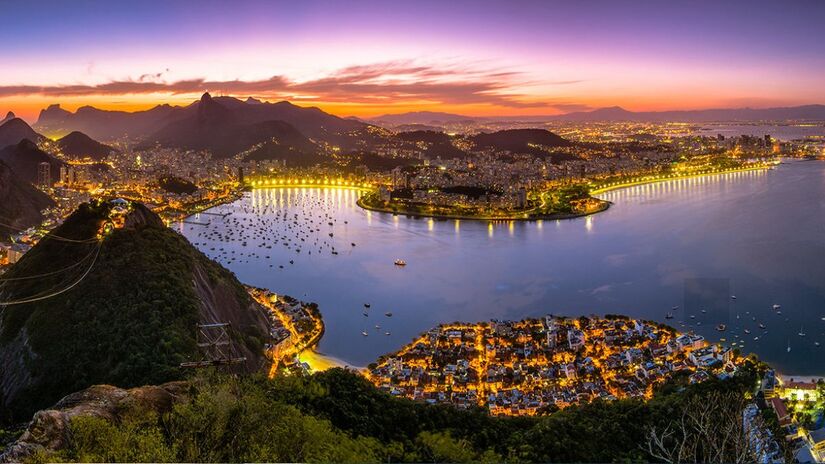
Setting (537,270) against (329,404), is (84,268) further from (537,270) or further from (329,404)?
(537,270)

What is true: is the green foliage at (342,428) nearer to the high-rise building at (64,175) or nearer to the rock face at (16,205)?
the rock face at (16,205)

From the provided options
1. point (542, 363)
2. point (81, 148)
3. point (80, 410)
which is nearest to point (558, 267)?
point (542, 363)

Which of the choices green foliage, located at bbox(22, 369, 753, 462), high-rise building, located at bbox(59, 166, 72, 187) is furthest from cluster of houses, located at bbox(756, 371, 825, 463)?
high-rise building, located at bbox(59, 166, 72, 187)

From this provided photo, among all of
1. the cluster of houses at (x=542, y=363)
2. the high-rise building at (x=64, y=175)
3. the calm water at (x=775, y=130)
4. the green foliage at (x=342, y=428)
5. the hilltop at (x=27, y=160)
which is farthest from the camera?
the calm water at (x=775, y=130)

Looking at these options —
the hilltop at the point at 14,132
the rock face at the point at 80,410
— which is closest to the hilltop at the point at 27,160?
the hilltop at the point at 14,132

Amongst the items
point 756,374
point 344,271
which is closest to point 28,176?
point 344,271

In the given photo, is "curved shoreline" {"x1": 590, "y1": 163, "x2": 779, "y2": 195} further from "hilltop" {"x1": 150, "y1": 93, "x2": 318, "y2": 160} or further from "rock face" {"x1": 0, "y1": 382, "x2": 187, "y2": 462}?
"rock face" {"x1": 0, "y1": 382, "x2": 187, "y2": 462}

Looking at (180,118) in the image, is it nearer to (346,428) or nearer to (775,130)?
(346,428)
